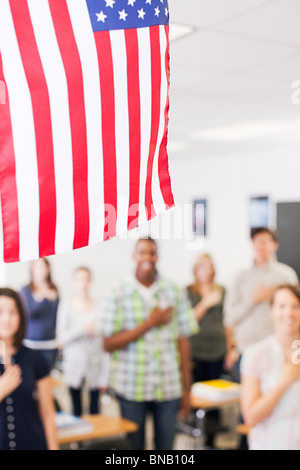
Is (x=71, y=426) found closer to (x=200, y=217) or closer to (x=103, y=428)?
(x=103, y=428)

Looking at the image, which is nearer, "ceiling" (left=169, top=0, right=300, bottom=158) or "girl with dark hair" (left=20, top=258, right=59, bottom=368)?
A: "ceiling" (left=169, top=0, right=300, bottom=158)

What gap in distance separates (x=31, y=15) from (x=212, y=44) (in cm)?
202

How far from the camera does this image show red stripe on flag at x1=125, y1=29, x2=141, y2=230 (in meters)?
1.87

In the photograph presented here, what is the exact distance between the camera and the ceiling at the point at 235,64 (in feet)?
9.75

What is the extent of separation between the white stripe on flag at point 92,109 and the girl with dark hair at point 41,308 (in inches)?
156

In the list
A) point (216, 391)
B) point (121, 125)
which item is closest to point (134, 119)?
point (121, 125)

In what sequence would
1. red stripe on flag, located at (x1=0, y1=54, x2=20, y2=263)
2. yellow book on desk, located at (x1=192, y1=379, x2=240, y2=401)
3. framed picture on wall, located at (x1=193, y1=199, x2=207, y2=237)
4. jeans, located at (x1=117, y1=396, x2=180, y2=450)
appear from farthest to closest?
framed picture on wall, located at (x1=193, y1=199, x2=207, y2=237) → yellow book on desk, located at (x1=192, y1=379, x2=240, y2=401) → jeans, located at (x1=117, y1=396, x2=180, y2=450) → red stripe on flag, located at (x1=0, y1=54, x2=20, y2=263)

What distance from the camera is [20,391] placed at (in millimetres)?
2971

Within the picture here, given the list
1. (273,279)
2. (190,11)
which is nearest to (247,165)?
(273,279)

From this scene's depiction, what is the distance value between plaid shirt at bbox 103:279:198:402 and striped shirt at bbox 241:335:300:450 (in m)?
1.05

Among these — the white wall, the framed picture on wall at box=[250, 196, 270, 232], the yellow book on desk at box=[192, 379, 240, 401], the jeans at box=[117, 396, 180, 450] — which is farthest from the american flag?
the framed picture on wall at box=[250, 196, 270, 232]

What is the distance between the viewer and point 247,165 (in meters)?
8.84

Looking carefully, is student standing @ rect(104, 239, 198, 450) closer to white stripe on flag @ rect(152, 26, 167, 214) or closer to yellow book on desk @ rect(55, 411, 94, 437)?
yellow book on desk @ rect(55, 411, 94, 437)

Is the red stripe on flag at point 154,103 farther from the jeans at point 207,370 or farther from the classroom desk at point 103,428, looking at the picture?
the jeans at point 207,370
